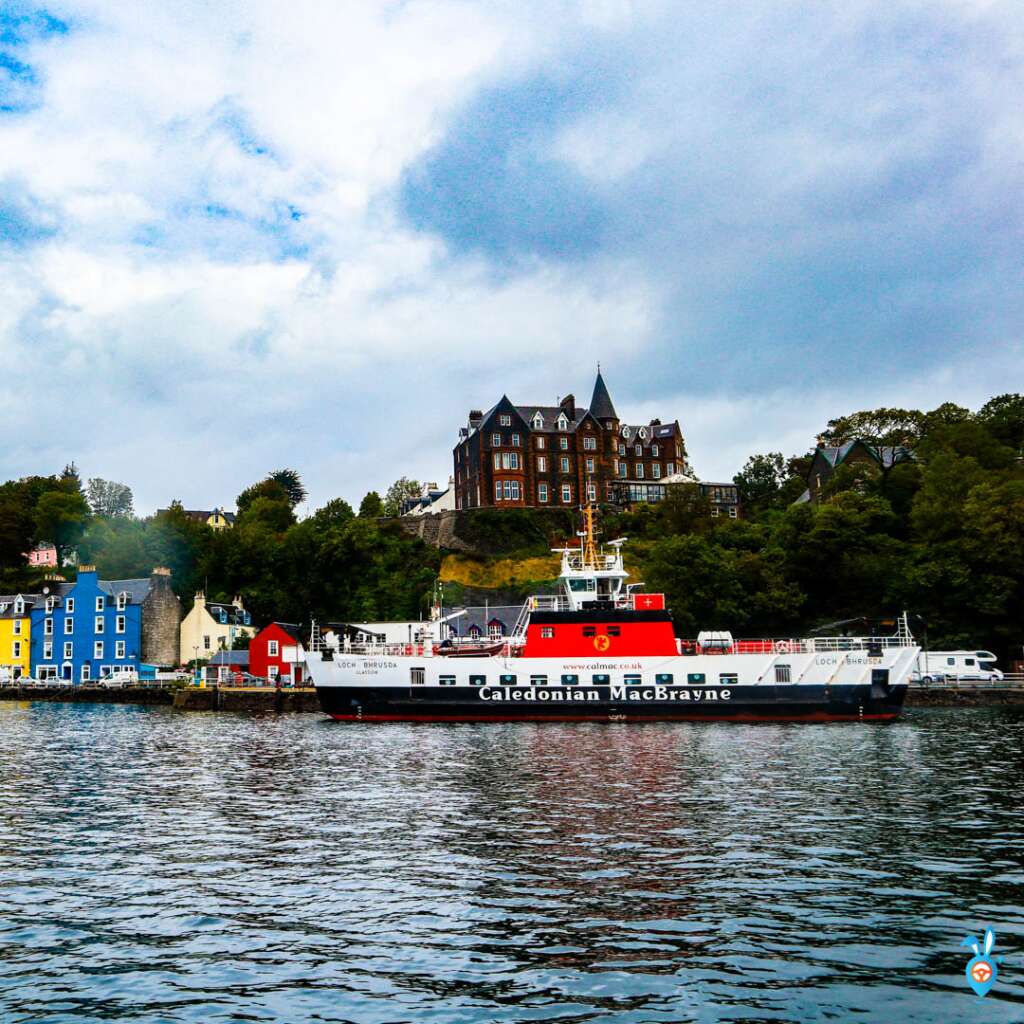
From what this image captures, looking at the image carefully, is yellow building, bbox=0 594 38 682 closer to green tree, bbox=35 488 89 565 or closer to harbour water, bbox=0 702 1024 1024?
green tree, bbox=35 488 89 565

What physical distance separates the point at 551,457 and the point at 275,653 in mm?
39560

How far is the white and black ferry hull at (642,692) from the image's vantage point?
153 feet

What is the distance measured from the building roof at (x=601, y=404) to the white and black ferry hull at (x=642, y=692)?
63.7 metres

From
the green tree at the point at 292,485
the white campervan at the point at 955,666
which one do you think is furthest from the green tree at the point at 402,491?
the white campervan at the point at 955,666

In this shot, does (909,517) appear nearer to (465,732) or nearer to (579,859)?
(465,732)

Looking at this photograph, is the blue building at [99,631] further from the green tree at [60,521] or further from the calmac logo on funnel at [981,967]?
the calmac logo on funnel at [981,967]

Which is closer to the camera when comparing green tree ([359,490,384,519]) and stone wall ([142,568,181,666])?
stone wall ([142,568,181,666])

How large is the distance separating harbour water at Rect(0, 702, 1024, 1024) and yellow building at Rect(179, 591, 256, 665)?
59.2 m

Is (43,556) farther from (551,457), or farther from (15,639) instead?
(551,457)

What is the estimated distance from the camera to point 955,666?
65.6 meters

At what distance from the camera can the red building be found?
77438mm

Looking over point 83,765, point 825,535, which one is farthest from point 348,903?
point 825,535

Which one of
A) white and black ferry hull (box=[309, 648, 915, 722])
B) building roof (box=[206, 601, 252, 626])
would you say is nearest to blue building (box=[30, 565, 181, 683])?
building roof (box=[206, 601, 252, 626])

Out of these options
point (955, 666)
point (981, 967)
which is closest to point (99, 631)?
point (955, 666)
